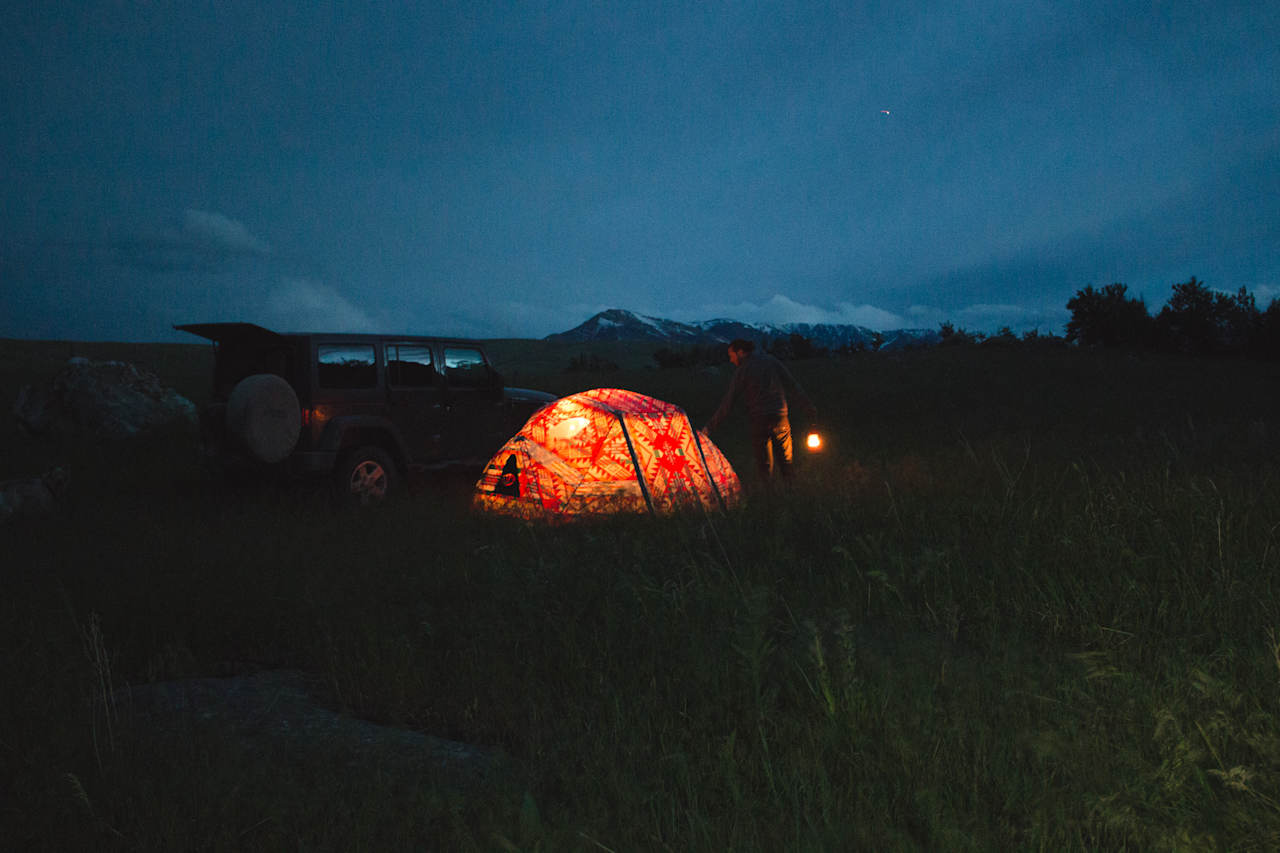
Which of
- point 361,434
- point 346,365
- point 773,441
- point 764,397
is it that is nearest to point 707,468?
point 764,397

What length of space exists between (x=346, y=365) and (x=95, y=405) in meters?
11.1

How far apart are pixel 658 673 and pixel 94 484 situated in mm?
12523

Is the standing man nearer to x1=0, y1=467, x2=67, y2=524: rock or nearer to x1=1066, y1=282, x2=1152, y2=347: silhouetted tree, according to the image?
x1=0, y1=467, x2=67, y2=524: rock

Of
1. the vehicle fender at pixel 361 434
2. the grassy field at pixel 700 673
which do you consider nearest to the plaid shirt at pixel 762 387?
the grassy field at pixel 700 673

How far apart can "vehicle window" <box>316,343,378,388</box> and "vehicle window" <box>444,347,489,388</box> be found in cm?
127

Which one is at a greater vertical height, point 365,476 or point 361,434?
point 361,434

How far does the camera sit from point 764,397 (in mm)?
9578

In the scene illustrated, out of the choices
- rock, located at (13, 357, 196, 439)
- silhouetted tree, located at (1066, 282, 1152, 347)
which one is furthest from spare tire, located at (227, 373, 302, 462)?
silhouetted tree, located at (1066, 282, 1152, 347)

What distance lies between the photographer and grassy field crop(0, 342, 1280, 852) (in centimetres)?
256

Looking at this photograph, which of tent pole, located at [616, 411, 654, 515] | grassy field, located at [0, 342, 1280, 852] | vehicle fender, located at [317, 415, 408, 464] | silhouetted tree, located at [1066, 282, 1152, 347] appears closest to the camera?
grassy field, located at [0, 342, 1280, 852]

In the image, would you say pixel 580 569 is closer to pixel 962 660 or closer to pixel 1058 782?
pixel 962 660

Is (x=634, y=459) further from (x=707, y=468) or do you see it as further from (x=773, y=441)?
(x=773, y=441)

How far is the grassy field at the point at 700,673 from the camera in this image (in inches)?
101

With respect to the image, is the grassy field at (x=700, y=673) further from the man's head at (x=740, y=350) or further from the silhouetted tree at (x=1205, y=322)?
the silhouetted tree at (x=1205, y=322)
